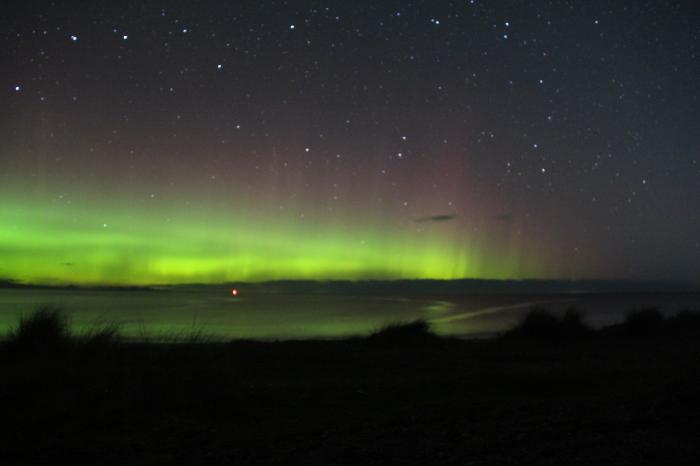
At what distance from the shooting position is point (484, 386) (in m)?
9.06

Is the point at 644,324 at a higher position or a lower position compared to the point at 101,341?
lower

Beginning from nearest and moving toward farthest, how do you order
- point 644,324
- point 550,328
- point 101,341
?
point 101,341 < point 550,328 < point 644,324

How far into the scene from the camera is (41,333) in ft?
37.6

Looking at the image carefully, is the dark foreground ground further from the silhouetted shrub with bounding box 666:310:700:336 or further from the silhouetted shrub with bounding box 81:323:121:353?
the silhouetted shrub with bounding box 666:310:700:336

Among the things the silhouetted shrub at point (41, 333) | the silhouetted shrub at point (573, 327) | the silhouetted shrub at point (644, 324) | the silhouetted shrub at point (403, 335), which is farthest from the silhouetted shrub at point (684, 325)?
the silhouetted shrub at point (41, 333)

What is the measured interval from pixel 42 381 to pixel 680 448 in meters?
7.21

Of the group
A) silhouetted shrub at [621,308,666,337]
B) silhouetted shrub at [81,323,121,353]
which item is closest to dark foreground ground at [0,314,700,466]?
silhouetted shrub at [81,323,121,353]

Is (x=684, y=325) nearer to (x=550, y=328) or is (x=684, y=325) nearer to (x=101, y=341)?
(x=550, y=328)

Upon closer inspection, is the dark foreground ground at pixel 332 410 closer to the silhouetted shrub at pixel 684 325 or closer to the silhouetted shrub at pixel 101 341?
the silhouetted shrub at pixel 101 341

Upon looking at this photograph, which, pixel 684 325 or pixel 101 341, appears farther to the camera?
pixel 684 325

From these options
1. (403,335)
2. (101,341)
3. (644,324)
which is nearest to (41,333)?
(101,341)

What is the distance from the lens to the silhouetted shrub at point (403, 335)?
16234mm

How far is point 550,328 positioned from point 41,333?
44.1 feet

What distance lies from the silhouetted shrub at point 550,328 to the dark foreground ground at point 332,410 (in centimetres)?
597
